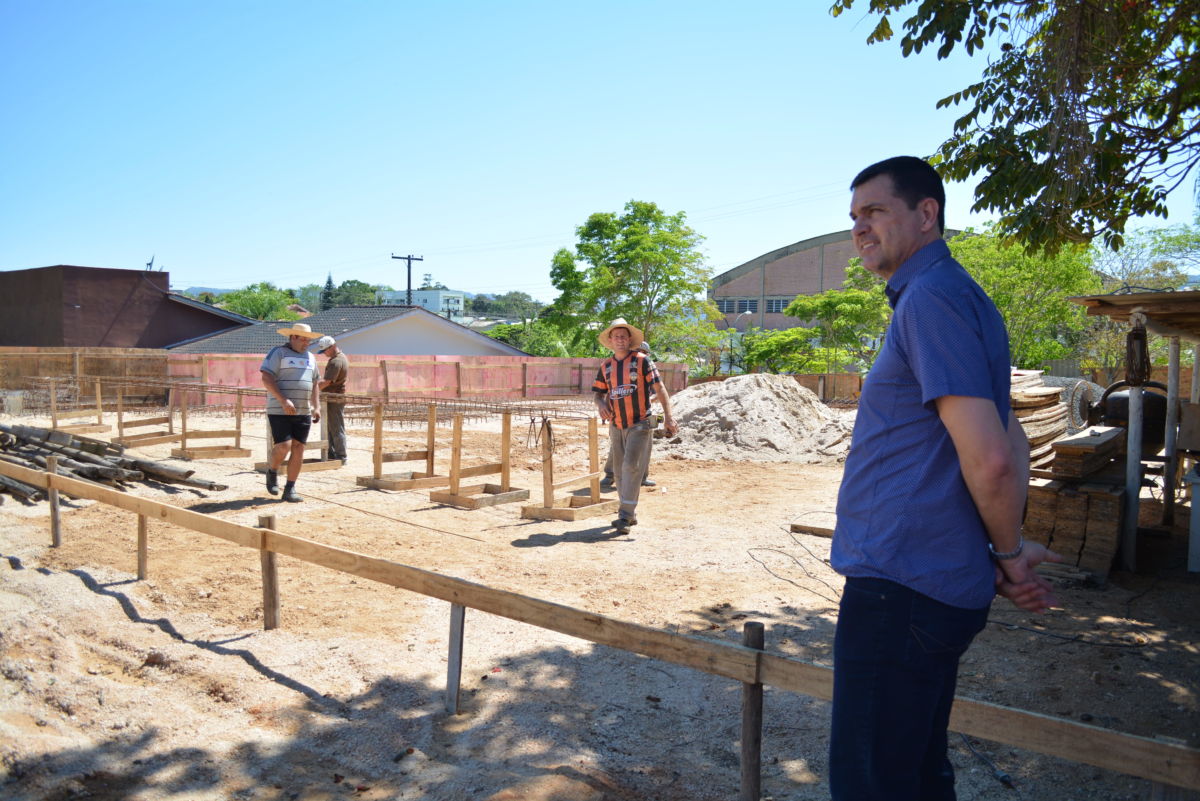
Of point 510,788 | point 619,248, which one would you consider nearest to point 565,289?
point 619,248

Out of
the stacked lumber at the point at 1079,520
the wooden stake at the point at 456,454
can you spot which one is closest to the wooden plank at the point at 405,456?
the wooden stake at the point at 456,454

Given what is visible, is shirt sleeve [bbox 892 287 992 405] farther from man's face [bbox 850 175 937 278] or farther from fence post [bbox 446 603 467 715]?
fence post [bbox 446 603 467 715]

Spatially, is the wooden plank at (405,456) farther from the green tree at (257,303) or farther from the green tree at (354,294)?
the green tree at (354,294)

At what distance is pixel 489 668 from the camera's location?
459 centimetres

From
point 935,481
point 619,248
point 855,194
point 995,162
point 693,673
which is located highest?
point 619,248

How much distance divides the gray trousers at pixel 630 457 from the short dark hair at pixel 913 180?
5.86 m

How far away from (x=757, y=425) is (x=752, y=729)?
1271cm

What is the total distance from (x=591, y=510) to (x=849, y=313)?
2797 centimetres

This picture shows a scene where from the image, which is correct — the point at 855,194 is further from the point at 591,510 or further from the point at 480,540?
the point at 591,510

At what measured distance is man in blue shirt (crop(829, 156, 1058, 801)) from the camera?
172cm

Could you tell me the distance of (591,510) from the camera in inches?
343

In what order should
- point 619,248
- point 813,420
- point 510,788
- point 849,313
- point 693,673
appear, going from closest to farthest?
point 510,788
point 693,673
point 813,420
point 849,313
point 619,248

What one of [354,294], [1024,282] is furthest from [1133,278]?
[354,294]

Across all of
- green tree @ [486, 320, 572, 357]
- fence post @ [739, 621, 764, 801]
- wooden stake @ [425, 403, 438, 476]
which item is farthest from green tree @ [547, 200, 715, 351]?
fence post @ [739, 621, 764, 801]
